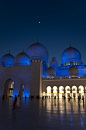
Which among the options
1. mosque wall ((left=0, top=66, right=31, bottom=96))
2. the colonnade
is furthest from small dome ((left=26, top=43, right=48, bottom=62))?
the colonnade

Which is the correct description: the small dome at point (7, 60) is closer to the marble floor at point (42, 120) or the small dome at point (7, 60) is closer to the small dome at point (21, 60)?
the small dome at point (21, 60)

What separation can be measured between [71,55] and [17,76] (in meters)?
14.0

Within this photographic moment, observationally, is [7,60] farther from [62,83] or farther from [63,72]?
[62,83]

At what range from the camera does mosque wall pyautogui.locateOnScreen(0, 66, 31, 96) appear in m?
31.5

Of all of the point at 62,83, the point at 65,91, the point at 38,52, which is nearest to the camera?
the point at 65,91

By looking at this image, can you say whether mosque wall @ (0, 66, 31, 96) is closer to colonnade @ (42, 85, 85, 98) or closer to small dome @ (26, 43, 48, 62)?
colonnade @ (42, 85, 85, 98)

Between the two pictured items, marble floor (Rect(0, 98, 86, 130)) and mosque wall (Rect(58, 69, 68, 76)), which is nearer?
marble floor (Rect(0, 98, 86, 130))

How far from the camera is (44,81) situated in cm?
3188

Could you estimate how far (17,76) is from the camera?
32.4 m

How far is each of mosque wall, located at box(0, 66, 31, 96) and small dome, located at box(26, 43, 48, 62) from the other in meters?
6.52

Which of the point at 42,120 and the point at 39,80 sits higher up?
the point at 39,80

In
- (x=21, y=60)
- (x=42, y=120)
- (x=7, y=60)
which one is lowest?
(x=42, y=120)

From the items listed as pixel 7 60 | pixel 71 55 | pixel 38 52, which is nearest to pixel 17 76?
pixel 7 60

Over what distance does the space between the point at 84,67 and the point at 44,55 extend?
32.7 ft
